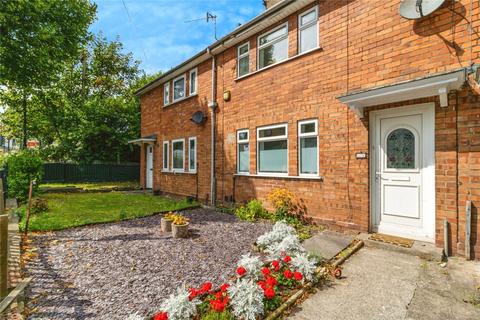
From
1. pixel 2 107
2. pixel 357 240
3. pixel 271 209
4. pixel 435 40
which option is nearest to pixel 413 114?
pixel 435 40

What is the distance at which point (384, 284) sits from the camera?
3.63 metres

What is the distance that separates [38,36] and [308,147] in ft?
36.6

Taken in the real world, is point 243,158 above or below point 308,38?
below

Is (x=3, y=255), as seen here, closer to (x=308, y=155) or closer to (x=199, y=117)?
(x=308, y=155)

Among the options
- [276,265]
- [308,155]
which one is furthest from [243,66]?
[276,265]

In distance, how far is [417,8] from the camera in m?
4.76

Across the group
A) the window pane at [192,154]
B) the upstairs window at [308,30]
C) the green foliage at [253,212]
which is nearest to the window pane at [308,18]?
the upstairs window at [308,30]

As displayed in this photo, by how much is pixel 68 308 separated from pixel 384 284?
4.03 metres

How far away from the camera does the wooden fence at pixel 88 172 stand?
17141 millimetres

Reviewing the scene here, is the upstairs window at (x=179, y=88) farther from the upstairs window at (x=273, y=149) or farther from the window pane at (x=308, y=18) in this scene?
the window pane at (x=308, y=18)

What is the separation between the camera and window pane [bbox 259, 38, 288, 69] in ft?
24.4

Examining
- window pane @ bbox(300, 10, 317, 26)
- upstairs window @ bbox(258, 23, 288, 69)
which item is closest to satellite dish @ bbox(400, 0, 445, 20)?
window pane @ bbox(300, 10, 317, 26)

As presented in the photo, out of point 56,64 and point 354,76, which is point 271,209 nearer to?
point 354,76

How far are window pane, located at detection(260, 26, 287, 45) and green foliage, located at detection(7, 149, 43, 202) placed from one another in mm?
9520
